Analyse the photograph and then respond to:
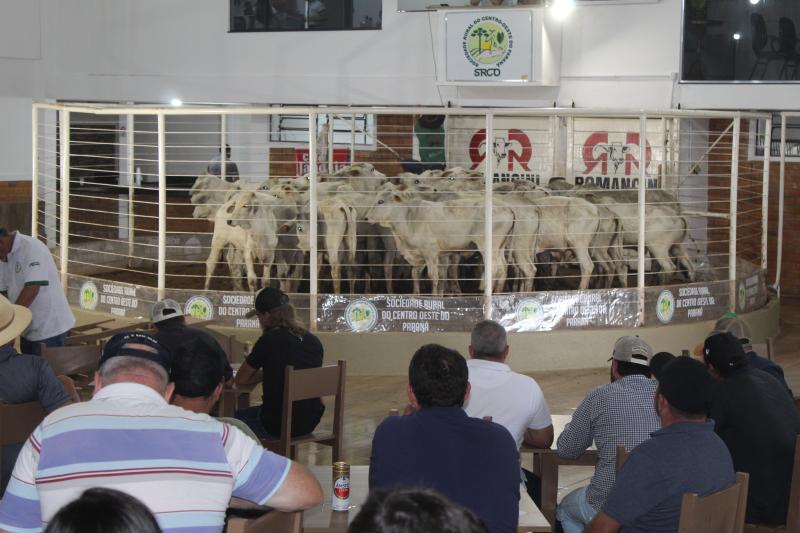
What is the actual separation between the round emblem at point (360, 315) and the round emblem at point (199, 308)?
1.28m

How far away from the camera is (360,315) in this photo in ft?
36.5

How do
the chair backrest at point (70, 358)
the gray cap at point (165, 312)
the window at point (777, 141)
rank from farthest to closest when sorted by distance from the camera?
1. the window at point (777, 141)
2. the gray cap at point (165, 312)
3. the chair backrest at point (70, 358)

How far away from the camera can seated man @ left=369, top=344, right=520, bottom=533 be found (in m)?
4.16

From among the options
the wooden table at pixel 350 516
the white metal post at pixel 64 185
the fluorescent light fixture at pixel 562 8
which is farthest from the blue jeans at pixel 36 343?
the fluorescent light fixture at pixel 562 8

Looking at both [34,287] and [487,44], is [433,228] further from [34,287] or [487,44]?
[34,287]

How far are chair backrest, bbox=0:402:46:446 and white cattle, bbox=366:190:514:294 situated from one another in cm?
651

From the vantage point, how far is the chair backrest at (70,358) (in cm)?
703

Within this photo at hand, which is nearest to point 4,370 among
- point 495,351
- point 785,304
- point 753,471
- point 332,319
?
point 495,351

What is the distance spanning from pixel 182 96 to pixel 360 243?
19.4ft

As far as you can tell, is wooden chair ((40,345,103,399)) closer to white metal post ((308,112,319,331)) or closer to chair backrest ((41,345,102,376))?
chair backrest ((41,345,102,376))

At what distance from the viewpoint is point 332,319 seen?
1118cm

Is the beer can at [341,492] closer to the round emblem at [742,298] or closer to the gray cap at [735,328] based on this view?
the gray cap at [735,328]

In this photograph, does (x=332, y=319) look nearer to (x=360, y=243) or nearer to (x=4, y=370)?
(x=360, y=243)

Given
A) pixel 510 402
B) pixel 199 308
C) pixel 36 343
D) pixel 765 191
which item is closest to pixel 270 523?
pixel 510 402
